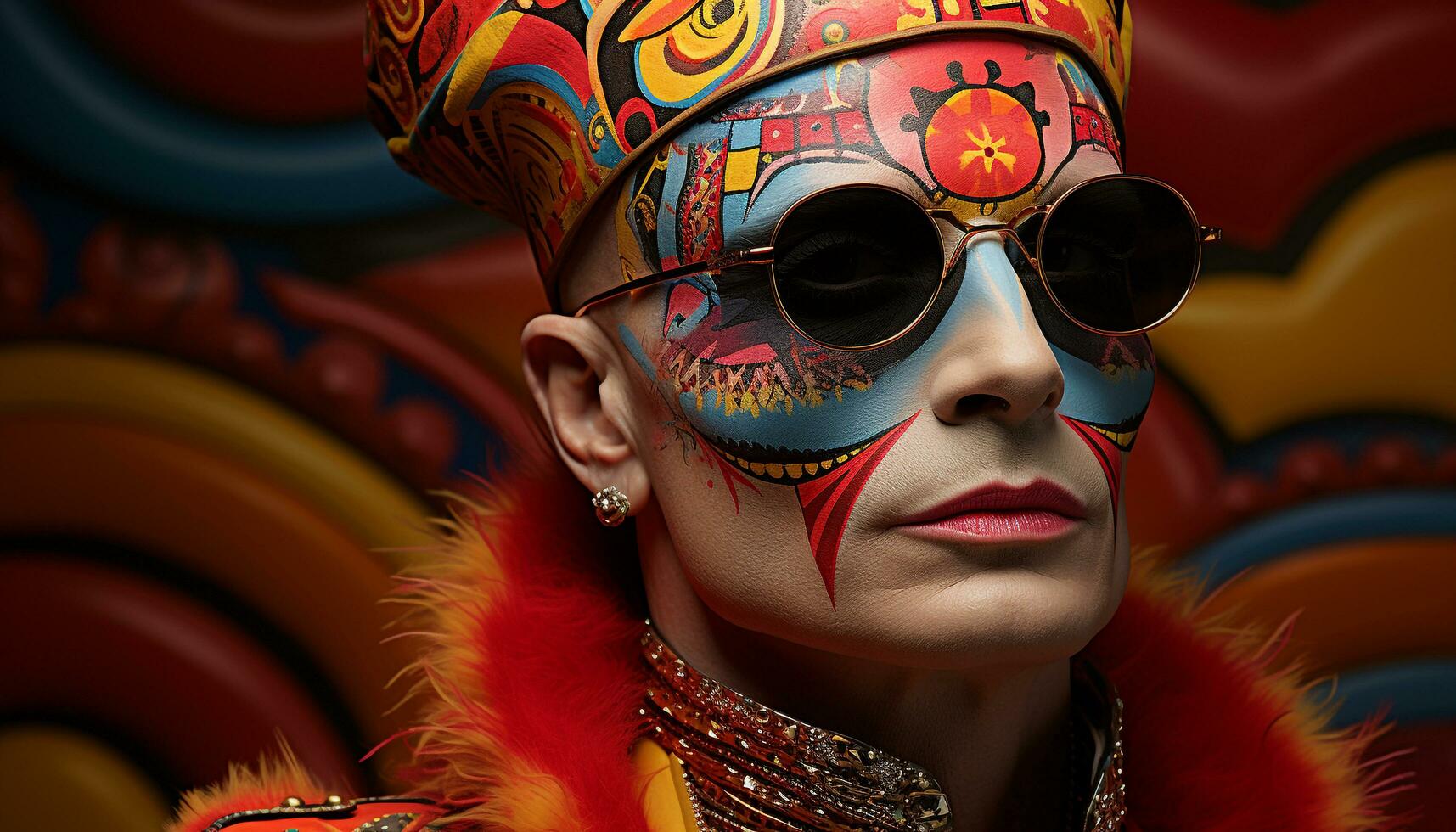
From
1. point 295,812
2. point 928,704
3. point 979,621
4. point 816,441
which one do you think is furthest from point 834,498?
point 295,812

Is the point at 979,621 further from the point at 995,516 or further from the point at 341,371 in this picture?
the point at 341,371

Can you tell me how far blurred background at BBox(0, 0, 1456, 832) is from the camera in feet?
7.56

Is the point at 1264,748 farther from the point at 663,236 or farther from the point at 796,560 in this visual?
the point at 663,236

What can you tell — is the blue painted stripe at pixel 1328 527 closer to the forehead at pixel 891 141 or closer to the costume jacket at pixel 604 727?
the costume jacket at pixel 604 727

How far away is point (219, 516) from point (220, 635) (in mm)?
199

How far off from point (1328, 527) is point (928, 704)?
1.41 metres

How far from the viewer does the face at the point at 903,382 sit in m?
1.16

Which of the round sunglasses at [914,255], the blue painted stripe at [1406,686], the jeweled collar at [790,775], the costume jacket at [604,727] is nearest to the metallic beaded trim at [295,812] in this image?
the costume jacket at [604,727]

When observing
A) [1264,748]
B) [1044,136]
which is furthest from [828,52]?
[1264,748]

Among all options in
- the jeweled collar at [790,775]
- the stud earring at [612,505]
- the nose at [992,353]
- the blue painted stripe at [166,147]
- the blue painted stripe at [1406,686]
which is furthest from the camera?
the blue painted stripe at [1406,686]

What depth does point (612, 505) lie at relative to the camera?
1.37 metres

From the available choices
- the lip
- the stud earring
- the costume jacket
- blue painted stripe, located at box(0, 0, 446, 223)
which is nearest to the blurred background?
blue painted stripe, located at box(0, 0, 446, 223)

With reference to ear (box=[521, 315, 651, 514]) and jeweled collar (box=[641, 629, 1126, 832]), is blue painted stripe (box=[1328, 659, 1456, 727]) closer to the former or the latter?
jeweled collar (box=[641, 629, 1126, 832])

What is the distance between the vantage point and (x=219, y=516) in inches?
91.5
